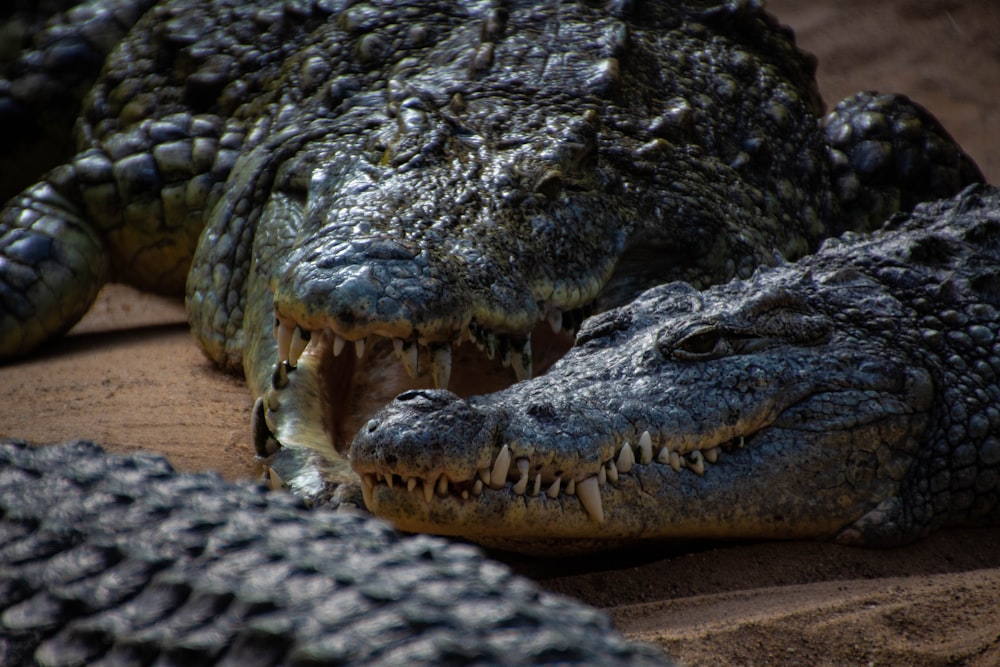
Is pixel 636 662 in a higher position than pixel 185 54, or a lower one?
higher

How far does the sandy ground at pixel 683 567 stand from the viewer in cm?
230

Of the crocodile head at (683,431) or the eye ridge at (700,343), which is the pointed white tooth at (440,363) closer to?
the crocodile head at (683,431)

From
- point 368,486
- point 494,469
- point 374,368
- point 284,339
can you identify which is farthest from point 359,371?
point 494,469

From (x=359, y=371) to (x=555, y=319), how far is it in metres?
0.67

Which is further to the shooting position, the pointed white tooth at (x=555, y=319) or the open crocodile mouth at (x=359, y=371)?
the pointed white tooth at (x=555, y=319)

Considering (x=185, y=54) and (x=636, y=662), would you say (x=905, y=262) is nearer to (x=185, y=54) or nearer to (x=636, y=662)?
(x=636, y=662)

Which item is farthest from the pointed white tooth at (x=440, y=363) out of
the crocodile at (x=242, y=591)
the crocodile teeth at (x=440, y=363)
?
the crocodile at (x=242, y=591)

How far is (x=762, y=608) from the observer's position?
2480mm

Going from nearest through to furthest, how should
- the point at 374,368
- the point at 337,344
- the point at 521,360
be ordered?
the point at 337,344 → the point at 521,360 → the point at 374,368

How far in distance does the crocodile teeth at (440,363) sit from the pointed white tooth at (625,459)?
2.23 feet

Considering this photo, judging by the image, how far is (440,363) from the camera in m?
3.16

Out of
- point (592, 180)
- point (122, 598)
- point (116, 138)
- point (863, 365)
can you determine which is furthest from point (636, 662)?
point (116, 138)

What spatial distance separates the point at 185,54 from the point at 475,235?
245 centimetres

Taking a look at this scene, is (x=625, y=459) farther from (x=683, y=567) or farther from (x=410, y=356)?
(x=410, y=356)
